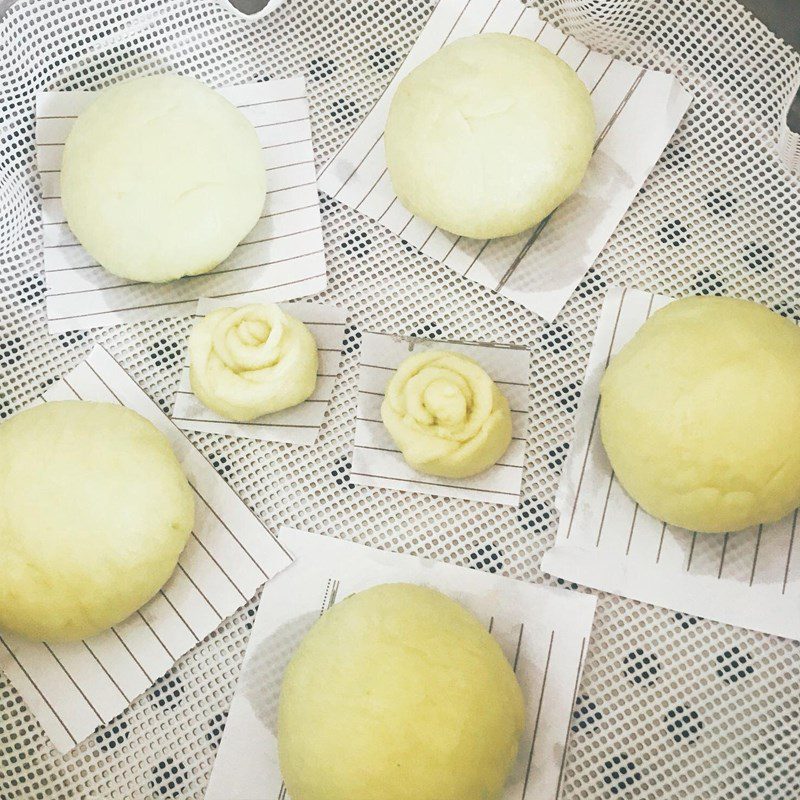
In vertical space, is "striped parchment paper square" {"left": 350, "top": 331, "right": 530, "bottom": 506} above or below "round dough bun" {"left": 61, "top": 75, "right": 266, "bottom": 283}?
below

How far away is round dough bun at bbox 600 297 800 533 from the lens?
0.85 meters

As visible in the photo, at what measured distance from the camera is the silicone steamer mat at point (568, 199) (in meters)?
1.04

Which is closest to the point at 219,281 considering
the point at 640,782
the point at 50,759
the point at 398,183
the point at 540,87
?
the point at 398,183

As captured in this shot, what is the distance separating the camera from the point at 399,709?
801 mm

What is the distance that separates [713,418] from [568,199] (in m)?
0.35

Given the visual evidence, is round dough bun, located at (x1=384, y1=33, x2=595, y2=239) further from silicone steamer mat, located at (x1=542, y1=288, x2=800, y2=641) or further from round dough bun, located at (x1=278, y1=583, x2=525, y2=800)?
round dough bun, located at (x1=278, y1=583, x2=525, y2=800)

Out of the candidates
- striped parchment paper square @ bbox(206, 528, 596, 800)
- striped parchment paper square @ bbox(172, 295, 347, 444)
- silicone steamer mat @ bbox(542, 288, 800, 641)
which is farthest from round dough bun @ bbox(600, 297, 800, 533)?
striped parchment paper square @ bbox(172, 295, 347, 444)

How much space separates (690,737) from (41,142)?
1037 millimetres

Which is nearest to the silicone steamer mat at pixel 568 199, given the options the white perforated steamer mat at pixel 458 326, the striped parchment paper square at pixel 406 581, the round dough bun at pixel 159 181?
the white perforated steamer mat at pixel 458 326

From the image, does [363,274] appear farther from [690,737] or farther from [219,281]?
[690,737]

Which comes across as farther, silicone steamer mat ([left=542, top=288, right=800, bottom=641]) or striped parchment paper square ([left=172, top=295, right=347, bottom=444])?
striped parchment paper square ([left=172, top=295, right=347, bottom=444])

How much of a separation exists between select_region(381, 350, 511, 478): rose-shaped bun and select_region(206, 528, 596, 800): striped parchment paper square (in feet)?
0.40

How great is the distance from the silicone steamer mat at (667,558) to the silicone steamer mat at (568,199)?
0.23m

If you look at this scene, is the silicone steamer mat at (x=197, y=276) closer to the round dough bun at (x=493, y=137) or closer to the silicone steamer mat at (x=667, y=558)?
the round dough bun at (x=493, y=137)
